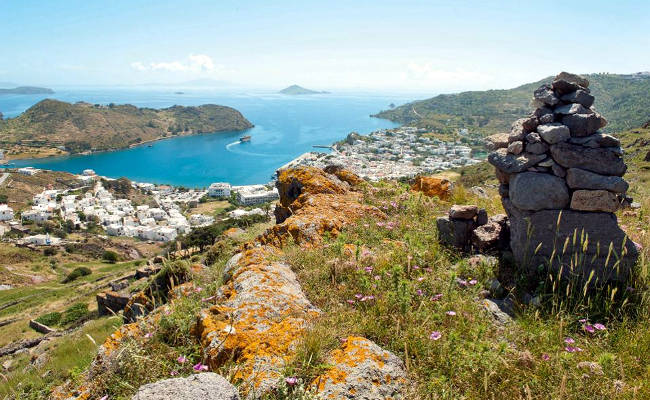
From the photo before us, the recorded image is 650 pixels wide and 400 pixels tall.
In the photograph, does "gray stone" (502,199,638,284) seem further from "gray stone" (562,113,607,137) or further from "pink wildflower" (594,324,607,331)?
"gray stone" (562,113,607,137)

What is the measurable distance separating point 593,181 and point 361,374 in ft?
12.2

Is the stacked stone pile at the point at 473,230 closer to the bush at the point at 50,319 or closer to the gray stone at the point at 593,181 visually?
the gray stone at the point at 593,181

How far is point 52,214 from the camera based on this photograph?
3012 inches

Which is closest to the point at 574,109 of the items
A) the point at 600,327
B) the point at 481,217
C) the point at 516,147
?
the point at 516,147

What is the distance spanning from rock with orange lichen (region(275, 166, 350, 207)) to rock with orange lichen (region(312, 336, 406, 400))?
597 cm

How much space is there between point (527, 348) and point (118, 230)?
265 ft

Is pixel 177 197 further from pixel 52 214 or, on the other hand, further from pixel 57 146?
pixel 57 146

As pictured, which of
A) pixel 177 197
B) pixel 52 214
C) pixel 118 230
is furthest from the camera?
pixel 177 197

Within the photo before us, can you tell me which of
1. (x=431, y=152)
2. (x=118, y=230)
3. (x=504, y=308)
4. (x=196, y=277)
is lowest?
(x=118, y=230)

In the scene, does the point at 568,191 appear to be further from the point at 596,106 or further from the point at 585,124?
the point at 596,106

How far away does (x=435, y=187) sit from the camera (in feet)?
32.2

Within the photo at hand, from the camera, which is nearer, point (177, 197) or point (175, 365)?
point (175, 365)

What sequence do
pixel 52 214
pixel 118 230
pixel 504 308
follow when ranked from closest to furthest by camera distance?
pixel 504 308, pixel 118 230, pixel 52 214

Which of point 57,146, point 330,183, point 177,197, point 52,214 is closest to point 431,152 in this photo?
point 177,197
